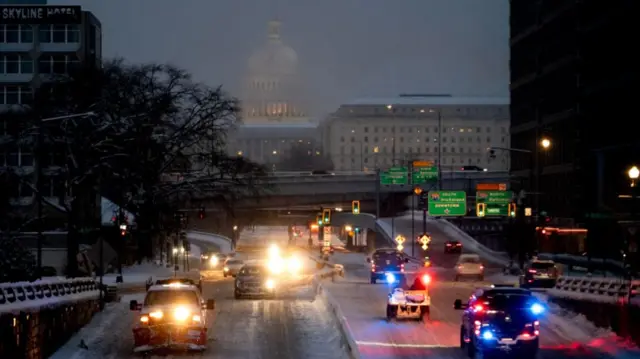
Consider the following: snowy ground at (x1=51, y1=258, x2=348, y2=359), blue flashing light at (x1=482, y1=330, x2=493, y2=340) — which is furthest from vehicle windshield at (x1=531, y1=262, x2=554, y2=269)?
blue flashing light at (x1=482, y1=330, x2=493, y2=340)

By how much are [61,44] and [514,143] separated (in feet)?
143

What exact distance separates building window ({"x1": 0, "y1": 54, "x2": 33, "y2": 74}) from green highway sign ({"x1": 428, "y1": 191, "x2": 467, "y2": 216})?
38628mm

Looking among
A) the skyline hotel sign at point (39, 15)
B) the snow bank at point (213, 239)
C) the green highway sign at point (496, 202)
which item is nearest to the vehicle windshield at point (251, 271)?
the green highway sign at point (496, 202)

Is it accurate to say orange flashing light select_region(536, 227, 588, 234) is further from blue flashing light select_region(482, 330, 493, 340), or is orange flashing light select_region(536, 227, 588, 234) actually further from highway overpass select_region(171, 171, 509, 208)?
blue flashing light select_region(482, 330, 493, 340)

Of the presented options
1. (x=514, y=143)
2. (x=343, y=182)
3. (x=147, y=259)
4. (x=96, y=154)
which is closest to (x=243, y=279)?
(x=96, y=154)

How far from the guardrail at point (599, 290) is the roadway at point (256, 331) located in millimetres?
8617

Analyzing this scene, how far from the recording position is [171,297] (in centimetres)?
3094

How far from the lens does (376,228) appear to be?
126 m

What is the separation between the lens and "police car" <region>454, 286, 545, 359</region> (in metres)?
29.6

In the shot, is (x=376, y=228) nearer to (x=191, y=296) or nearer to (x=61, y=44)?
(x=61, y=44)

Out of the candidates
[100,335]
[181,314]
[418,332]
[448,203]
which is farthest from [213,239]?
[181,314]

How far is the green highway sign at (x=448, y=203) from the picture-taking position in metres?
95.6

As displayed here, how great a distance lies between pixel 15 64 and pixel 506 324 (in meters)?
86.4

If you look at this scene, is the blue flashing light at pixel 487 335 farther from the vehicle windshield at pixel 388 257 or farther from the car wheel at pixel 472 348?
the vehicle windshield at pixel 388 257
